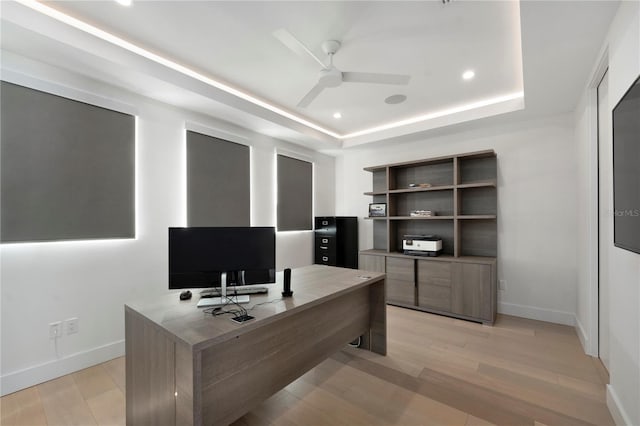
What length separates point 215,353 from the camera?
4.52ft

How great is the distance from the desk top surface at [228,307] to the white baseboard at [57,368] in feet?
4.60

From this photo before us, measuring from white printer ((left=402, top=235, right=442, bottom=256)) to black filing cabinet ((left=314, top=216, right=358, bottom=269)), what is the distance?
1181mm

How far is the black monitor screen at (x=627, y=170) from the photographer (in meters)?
1.30

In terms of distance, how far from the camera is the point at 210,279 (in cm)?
176

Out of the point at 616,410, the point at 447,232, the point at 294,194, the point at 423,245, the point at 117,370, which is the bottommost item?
the point at 117,370

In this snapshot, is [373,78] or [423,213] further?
[423,213]

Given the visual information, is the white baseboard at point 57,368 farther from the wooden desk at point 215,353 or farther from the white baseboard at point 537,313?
the white baseboard at point 537,313

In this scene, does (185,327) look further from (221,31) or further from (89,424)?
(221,31)

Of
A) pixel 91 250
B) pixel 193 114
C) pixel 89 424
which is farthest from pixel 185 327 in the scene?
pixel 193 114

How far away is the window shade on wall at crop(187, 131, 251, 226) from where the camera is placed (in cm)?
333

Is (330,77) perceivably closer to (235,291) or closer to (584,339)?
(235,291)

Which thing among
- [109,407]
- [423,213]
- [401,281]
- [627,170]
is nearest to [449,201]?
[423,213]

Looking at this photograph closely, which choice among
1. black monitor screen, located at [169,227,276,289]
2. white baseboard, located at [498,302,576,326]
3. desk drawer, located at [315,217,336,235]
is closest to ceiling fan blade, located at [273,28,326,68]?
black monitor screen, located at [169,227,276,289]

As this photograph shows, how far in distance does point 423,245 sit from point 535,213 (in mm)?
1466
